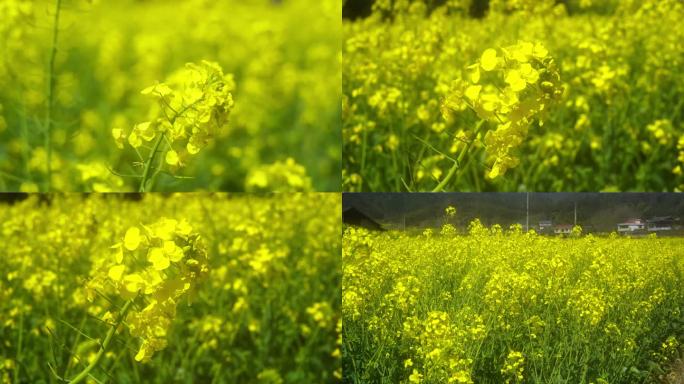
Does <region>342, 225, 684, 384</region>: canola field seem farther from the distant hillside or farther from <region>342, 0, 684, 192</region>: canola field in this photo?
<region>342, 0, 684, 192</region>: canola field

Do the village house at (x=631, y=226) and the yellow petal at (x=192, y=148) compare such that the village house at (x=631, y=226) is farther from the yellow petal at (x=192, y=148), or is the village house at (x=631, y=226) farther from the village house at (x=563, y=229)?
the yellow petal at (x=192, y=148)

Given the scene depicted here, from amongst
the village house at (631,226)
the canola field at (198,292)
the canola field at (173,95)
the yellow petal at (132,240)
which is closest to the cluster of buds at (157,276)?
the yellow petal at (132,240)

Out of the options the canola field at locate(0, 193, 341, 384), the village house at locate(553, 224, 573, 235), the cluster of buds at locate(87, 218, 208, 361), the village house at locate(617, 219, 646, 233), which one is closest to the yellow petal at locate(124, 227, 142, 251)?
the cluster of buds at locate(87, 218, 208, 361)

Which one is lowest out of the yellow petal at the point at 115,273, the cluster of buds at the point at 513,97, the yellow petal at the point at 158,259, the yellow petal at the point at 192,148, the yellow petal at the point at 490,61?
the yellow petal at the point at 115,273

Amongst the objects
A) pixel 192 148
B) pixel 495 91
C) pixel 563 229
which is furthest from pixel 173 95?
pixel 563 229

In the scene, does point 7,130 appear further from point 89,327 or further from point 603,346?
point 603,346

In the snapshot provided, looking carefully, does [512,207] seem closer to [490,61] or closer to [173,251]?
[490,61]
